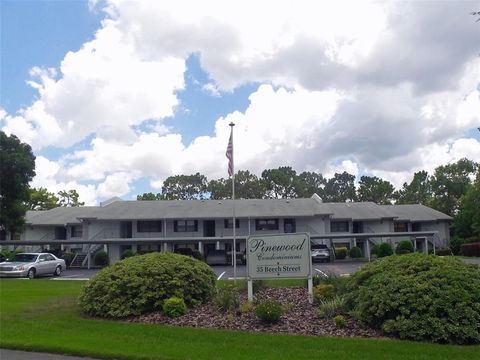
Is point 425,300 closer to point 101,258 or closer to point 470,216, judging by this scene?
point 101,258

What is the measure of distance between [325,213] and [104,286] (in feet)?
119

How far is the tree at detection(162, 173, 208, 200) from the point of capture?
304 feet

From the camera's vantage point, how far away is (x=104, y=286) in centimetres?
1292

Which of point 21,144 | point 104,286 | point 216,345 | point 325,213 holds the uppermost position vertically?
point 21,144

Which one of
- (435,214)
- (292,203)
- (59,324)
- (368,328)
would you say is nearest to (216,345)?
(368,328)

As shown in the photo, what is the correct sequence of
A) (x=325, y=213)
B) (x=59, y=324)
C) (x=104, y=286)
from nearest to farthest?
(x=59, y=324), (x=104, y=286), (x=325, y=213)

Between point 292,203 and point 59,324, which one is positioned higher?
point 292,203

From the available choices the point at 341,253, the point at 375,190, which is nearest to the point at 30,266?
the point at 341,253

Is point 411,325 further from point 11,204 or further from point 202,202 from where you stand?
point 202,202

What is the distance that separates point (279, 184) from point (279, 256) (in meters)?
74.9

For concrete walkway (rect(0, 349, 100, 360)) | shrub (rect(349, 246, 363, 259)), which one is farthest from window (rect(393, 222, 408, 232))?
concrete walkway (rect(0, 349, 100, 360))

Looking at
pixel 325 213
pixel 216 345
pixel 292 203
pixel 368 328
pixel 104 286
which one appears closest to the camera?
pixel 216 345

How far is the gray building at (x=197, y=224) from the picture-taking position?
154 feet

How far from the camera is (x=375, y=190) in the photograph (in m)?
86.5
